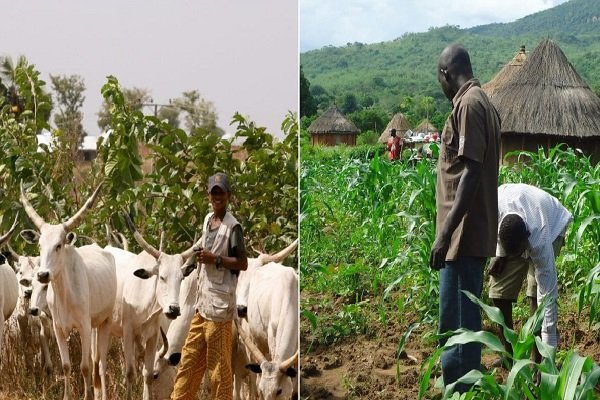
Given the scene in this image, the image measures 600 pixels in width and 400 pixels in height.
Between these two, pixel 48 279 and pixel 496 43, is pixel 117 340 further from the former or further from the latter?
pixel 496 43

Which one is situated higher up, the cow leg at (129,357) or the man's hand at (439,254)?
the man's hand at (439,254)

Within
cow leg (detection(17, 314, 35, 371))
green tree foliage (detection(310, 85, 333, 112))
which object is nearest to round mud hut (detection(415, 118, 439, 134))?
green tree foliage (detection(310, 85, 333, 112))

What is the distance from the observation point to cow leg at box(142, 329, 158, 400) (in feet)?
13.9

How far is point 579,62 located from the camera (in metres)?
3.65

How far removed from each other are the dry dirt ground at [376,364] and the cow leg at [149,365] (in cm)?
80

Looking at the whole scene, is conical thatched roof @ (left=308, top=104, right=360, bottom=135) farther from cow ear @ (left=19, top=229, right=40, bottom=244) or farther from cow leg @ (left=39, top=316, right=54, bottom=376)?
cow leg @ (left=39, top=316, right=54, bottom=376)

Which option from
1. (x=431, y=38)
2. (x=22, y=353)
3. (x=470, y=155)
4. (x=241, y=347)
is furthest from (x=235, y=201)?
(x=470, y=155)

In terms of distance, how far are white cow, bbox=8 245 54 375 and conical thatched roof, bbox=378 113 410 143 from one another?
5.51ft

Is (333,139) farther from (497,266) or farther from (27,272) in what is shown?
(27,272)

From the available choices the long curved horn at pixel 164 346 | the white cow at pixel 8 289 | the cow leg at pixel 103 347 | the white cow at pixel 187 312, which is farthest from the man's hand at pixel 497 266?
the white cow at pixel 8 289

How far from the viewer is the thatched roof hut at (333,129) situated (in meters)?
3.72

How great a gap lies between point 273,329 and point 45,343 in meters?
1.61

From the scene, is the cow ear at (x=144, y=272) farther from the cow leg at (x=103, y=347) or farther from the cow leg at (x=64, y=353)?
the cow leg at (x=103, y=347)

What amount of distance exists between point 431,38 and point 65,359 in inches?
80.7
